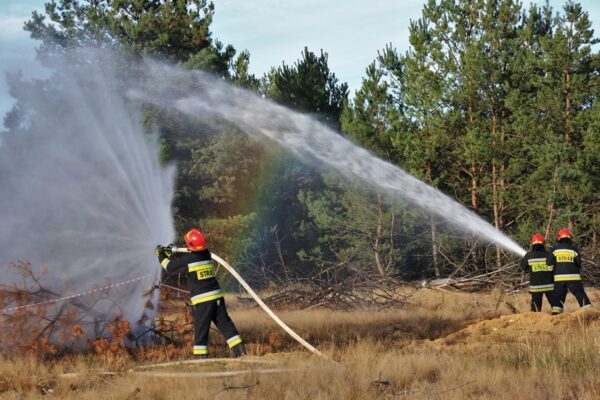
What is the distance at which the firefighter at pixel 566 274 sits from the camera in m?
12.4

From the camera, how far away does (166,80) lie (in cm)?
1962

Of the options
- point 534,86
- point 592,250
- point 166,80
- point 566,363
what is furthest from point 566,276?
point 166,80

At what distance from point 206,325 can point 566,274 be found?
698cm

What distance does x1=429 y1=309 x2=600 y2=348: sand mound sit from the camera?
10.2 meters

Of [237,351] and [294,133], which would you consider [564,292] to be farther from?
[294,133]

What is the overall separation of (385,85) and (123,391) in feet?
60.4

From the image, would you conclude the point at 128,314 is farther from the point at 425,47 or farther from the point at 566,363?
the point at 425,47

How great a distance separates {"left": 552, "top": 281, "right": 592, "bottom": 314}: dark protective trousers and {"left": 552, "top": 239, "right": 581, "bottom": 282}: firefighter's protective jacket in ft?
0.30

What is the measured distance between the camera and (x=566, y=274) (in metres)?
12.4

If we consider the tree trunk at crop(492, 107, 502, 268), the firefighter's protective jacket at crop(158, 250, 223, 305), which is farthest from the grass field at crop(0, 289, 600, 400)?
the tree trunk at crop(492, 107, 502, 268)

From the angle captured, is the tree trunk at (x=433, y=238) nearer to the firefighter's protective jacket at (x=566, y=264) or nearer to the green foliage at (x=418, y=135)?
the green foliage at (x=418, y=135)

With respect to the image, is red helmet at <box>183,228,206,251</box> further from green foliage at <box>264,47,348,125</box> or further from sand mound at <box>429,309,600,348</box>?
green foliage at <box>264,47,348,125</box>

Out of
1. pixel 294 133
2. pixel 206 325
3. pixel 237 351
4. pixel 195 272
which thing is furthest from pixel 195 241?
pixel 294 133

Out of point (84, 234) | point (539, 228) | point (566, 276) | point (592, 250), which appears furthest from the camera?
point (539, 228)
